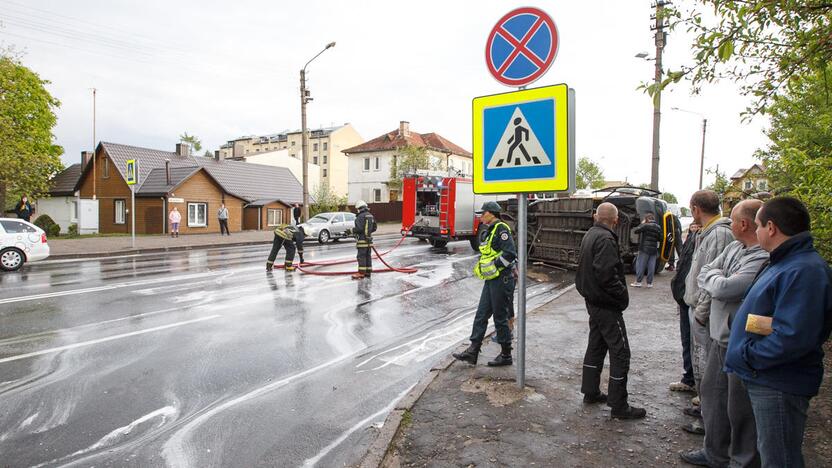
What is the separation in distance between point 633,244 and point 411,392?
994 cm

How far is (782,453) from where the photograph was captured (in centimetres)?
256

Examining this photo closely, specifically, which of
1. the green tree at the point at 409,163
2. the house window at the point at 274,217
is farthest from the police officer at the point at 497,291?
the green tree at the point at 409,163

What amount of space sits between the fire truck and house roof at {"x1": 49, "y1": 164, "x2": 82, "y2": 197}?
31.4 m

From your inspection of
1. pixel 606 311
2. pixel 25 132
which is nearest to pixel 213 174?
pixel 25 132

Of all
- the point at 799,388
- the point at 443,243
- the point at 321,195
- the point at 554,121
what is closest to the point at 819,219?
the point at 554,121

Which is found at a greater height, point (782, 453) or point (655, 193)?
point (655, 193)

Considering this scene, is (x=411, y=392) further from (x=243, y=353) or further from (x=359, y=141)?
(x=359, y=141)

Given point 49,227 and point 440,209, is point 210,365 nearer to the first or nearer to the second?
point 440,209

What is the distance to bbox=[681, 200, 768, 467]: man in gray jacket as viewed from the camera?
10.0 ft

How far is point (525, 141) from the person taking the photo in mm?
4336

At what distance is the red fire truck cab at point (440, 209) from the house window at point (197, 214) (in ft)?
58.8

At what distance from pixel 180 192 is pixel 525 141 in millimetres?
32047

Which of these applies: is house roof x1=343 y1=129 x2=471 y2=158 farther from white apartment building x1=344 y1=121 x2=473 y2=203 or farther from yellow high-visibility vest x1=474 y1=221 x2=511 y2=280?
yellow high-visibility vest x1=474 y1=221 x2=511 y2=280

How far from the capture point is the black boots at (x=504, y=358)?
5.46 m
